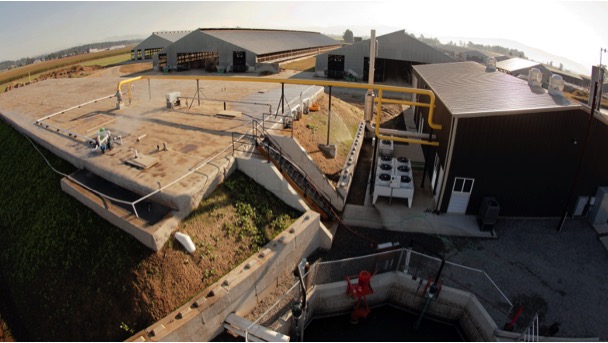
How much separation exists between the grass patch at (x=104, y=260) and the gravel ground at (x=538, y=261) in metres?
3.96

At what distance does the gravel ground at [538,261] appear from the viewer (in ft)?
41.2

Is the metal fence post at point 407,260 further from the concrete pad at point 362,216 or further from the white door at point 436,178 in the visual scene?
the white door at point 436,178

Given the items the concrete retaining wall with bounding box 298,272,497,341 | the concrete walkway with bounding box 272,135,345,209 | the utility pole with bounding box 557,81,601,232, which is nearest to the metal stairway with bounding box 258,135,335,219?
the concrete walkway with bounding box 272,135,345,209

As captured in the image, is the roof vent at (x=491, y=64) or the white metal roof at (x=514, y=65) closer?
the roof vent at (x=491, y=64)

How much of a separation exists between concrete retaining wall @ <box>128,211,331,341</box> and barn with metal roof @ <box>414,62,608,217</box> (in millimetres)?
7567

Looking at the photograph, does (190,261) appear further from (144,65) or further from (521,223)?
(144,65)

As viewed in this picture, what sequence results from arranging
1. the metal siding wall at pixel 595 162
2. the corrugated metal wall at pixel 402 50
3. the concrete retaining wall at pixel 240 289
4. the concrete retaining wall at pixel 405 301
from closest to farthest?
the concrete retaining wall at pixel 240 289, the concrete retaining wall at pixel 405 301, the metal siding wall at pixel 595 162, the corrugated metal wall at pixel 402 50

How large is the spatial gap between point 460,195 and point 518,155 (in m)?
3.20

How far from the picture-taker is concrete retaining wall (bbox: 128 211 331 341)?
35.2 feet

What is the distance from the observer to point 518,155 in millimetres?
16625

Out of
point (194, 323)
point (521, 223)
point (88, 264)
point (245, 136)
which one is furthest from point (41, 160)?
point (521, 223)

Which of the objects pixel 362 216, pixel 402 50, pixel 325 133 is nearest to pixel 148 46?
pixel 402 50

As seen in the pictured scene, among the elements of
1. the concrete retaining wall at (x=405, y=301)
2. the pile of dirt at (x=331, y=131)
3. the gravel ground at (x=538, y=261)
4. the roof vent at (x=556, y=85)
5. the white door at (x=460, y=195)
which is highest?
the roof vent at (x=556, y=85)

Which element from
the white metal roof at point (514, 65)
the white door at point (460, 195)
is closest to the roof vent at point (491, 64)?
the white door at point (460, 195)
